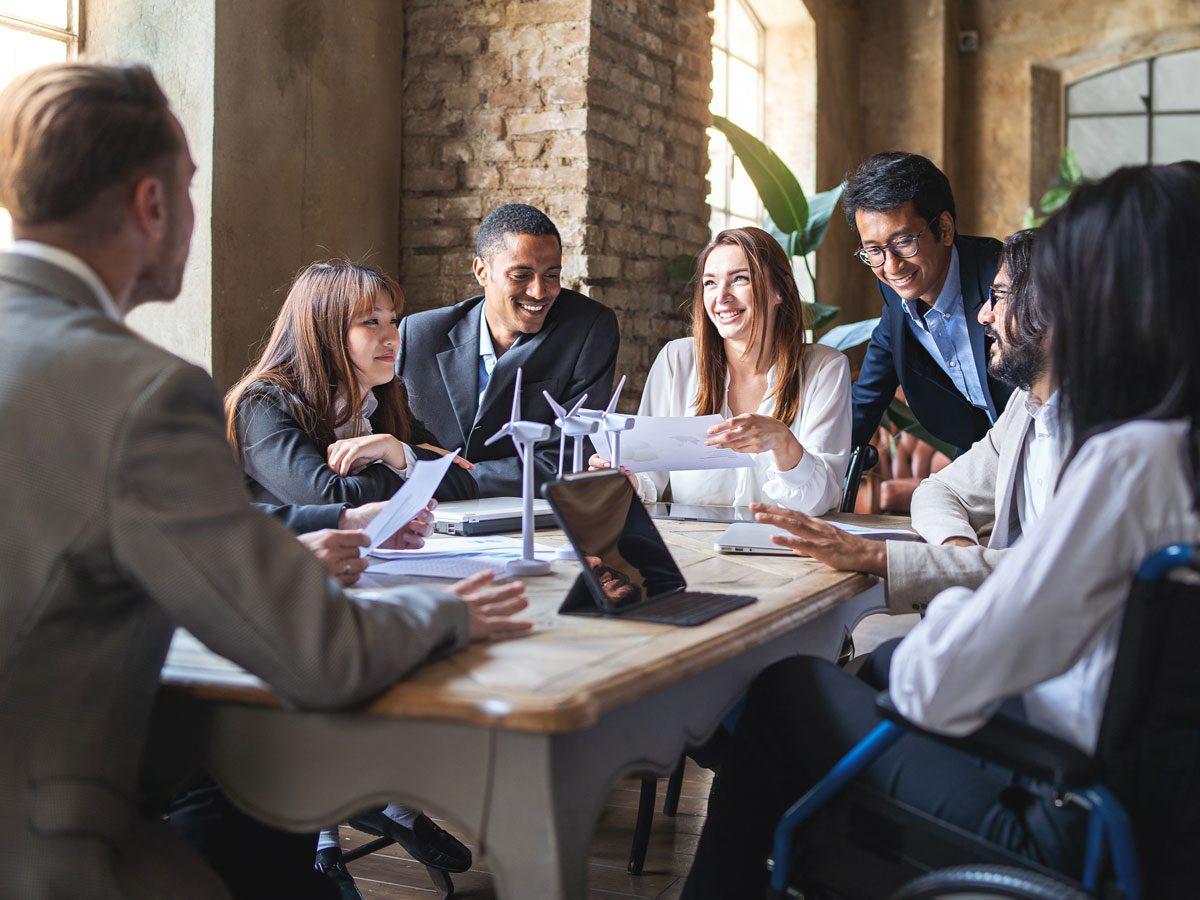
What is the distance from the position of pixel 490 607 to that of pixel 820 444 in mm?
1853

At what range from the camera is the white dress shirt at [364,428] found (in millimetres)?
2854

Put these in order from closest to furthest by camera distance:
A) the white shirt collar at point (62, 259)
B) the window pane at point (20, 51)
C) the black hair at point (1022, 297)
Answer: the white shirt collar at point (62, 259)
the black hair at point (1022, 297)
the window pane at point (20, 51)

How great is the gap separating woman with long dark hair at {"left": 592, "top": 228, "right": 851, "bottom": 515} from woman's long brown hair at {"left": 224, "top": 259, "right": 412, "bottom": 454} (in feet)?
2.97

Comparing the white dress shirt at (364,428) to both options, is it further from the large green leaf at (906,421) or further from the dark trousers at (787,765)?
the large green leaf at (906,421)

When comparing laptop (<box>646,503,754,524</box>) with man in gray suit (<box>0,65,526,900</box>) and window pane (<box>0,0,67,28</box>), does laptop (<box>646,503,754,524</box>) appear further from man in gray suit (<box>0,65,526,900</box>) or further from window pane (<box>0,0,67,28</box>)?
window pane (<box>0,0,67,28</box>)

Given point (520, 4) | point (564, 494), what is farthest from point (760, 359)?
point (520, 4)

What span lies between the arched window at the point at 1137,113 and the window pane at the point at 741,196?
2692 mm

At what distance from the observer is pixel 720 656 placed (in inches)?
62.1

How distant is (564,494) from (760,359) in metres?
1.85

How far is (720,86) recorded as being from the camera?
744 centimetres

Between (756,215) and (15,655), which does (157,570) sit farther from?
(756,215)

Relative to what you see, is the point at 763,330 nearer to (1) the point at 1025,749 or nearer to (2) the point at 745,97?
(1) the point at 1025,749

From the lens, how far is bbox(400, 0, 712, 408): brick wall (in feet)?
15.9

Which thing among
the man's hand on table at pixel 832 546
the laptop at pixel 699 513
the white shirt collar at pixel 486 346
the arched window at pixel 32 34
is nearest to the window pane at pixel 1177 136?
the white shirt collar at pixel 486 346
